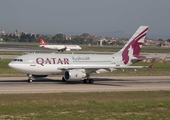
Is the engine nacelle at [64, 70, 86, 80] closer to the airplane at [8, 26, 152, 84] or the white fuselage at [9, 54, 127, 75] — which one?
the airplane at [8, 26, 152, 84]

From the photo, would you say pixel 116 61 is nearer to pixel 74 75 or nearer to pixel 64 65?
pixel 64 65

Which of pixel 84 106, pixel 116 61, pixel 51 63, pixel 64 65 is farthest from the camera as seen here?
pixel 116 61

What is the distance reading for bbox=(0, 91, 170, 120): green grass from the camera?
68.2 feet

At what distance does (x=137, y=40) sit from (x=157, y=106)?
Result: 2411 cm

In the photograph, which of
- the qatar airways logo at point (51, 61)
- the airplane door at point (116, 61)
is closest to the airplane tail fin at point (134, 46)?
the airplane door at point (116, 61)

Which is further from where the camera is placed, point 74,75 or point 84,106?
point 74,75

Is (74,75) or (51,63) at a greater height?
(51,63)

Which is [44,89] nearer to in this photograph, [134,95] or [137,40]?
[134,95]

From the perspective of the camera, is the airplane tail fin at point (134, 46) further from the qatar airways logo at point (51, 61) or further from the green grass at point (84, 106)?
the green grass at point (84, 106)

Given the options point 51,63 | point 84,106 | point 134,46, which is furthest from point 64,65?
point 84,106

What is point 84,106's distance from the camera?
2456cm

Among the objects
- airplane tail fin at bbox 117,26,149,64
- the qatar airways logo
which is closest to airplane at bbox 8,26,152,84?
the qatar airways logo

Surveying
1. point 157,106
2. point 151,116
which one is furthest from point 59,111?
point 157,106

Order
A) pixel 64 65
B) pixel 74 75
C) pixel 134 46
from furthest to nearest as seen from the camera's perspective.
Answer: pixel 134 46 → pixel 64 65 → pixel 74 75
